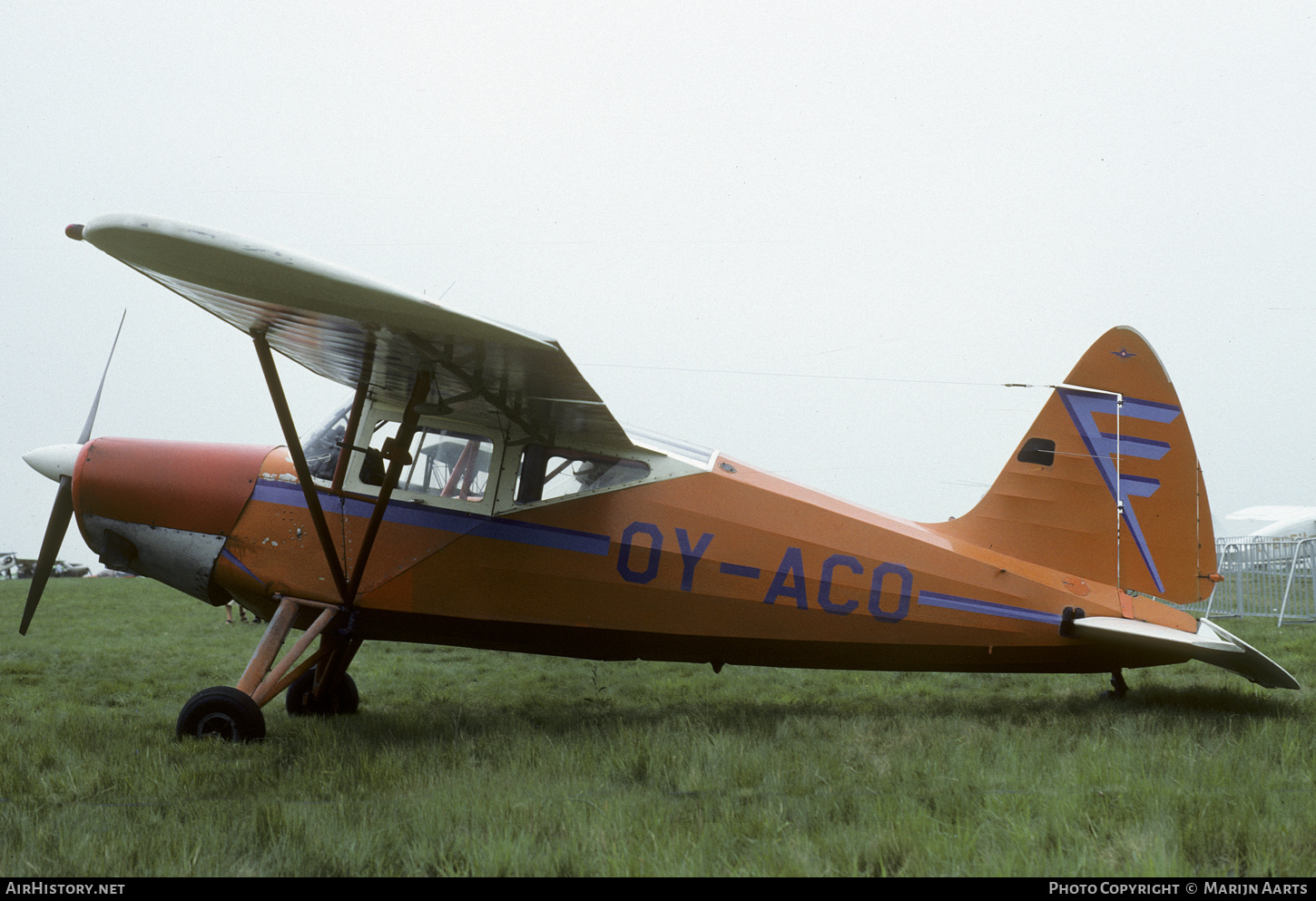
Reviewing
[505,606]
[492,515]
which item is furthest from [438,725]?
[492,515]

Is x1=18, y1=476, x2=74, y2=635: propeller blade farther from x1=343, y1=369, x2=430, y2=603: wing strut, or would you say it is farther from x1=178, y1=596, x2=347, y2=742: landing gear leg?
x1=343, y1=369, x2=430, y2=603: wing strut

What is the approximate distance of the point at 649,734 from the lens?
460cm

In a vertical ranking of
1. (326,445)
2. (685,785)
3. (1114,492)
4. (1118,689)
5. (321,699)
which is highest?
(1114,492)

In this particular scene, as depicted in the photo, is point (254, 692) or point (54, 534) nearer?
point (254, 692)

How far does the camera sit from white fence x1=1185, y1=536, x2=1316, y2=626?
1231 centimetres

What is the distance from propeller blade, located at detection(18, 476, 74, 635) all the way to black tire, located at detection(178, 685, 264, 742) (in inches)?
69.8

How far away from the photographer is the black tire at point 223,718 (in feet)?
14.9

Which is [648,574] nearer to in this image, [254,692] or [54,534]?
[254,692]

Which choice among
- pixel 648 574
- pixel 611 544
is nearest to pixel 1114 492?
pixel 648 574

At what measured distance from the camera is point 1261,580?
41.8 feet

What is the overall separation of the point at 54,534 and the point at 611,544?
151 inches

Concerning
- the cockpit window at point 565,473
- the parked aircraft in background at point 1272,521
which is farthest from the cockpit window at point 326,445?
the parked aircraft in background at point 1272,521

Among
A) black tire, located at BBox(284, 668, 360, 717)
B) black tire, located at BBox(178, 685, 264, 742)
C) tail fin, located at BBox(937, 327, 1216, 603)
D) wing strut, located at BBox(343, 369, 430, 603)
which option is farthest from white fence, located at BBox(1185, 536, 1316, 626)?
black tire, located at BBox(178, 685, 264, 742)
